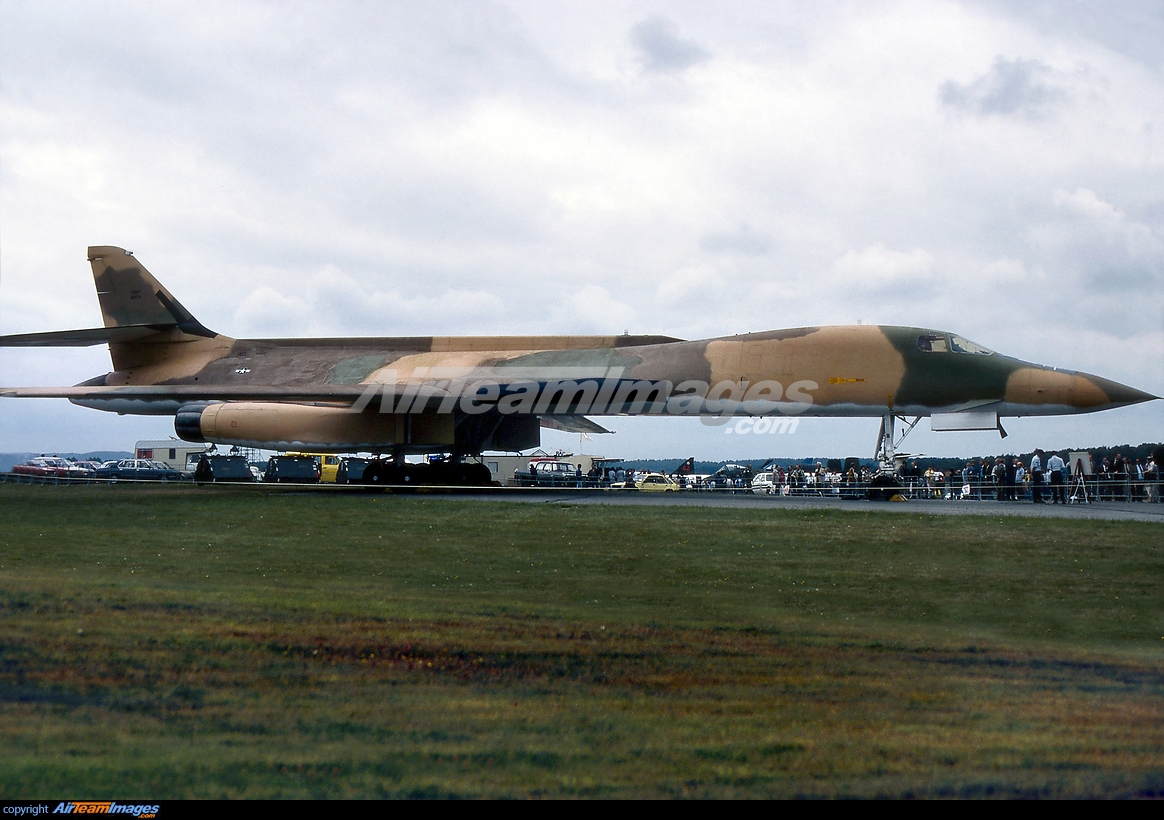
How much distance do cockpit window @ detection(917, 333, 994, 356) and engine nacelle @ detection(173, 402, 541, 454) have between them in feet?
30.8

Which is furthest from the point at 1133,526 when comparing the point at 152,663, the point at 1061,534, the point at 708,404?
the point at 152,663

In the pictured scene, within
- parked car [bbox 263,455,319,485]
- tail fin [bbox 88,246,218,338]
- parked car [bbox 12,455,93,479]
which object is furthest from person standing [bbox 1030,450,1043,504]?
parked car [bbox 12,455,93,479]

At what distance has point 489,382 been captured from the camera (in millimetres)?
18422

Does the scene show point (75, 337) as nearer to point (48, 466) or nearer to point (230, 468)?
point (230, 468)

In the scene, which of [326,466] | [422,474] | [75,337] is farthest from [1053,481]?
[326,466]

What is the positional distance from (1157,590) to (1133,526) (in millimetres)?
5044

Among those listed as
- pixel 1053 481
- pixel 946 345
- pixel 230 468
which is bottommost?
pixel 230 468

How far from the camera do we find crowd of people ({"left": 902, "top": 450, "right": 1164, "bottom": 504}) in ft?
55.3

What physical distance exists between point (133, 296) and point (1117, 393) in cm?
2398

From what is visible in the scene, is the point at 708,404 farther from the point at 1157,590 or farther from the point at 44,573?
the point at 44,573

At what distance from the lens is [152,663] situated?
12.5ft

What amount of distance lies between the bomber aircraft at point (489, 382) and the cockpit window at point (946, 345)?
27 millimetres
